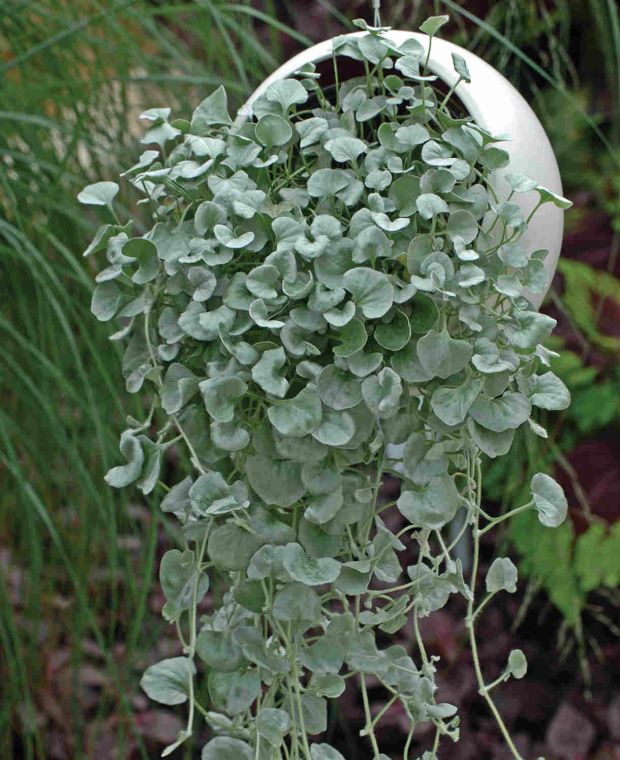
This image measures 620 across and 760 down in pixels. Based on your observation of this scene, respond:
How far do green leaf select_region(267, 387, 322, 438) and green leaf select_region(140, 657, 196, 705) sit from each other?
19 cm

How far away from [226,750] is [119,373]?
550mm

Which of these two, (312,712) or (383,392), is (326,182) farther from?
(312,712)

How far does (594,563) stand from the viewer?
5.26 feet

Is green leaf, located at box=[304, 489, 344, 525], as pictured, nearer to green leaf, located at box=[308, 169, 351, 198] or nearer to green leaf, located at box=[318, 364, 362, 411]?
green leaf, located at box=[318, 364, 362, 411]

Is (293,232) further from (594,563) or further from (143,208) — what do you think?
(594,563)

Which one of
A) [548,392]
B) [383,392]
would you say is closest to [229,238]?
[383,392]

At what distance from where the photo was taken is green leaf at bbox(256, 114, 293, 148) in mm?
698

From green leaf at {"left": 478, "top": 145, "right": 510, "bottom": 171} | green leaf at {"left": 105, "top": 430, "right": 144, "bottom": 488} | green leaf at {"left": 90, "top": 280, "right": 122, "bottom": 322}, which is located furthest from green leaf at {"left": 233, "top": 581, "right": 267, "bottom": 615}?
green leaf at {"left": 478, "top": 145, "right": 510, "bottom": 171}

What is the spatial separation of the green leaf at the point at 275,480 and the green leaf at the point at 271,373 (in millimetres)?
57

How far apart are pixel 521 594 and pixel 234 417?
1.33 metres

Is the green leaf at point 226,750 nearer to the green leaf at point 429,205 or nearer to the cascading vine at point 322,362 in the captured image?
the cascading vine at point 322,362

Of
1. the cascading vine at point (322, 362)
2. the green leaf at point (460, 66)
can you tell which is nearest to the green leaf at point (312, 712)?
the cascading vine at point (322, 362)

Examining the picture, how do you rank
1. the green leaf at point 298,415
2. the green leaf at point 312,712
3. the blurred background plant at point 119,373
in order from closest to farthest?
the green leaf at point 298,415 → the green leaf at point 312,712 → the blurred background plant at point 119,373

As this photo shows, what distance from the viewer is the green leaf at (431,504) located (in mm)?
663
